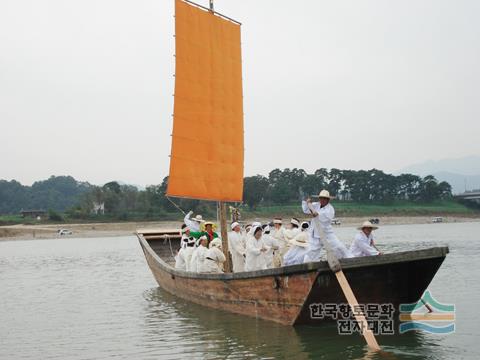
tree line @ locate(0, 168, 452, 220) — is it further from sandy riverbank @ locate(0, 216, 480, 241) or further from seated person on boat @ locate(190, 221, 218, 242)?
seated person on boat @ locate(190, 221, 218, 242)

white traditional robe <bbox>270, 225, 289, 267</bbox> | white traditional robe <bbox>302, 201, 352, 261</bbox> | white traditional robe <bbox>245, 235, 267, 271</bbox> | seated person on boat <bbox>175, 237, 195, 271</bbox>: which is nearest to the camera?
white traditional robe <bbox>302, 201, 352, 261</bbox>

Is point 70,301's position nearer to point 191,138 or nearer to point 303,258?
point 191,138

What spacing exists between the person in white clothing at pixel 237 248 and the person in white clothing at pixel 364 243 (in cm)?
357

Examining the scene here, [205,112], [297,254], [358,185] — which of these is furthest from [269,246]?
[358,185]

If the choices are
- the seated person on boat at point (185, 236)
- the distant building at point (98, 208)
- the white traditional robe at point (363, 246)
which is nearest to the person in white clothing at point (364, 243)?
the white traditional robe at point (363, 246)

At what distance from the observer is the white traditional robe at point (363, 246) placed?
9.13 meters

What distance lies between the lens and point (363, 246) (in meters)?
9.16

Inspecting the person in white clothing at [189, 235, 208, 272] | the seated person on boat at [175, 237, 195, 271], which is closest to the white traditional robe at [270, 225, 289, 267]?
the person in white clothing at [189, 235, 208, 272]

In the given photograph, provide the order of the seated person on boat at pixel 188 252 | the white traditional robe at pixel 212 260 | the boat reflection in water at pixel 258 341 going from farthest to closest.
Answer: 1. the seated person on boat at pixel 188 252
2. the white traditional robe at pixel 212 260
3. the boat reflection in water at pixel 258 341

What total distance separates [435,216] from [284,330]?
71.4 m

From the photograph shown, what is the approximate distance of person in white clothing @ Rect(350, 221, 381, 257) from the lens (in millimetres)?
9109

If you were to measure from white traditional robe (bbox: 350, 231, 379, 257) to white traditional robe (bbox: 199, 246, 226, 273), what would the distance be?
132 inches

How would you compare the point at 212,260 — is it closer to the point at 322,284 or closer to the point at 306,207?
the point at 306,207

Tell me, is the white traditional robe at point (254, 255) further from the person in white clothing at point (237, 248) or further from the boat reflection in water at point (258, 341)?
the person in white clothing at point (237, 248)
